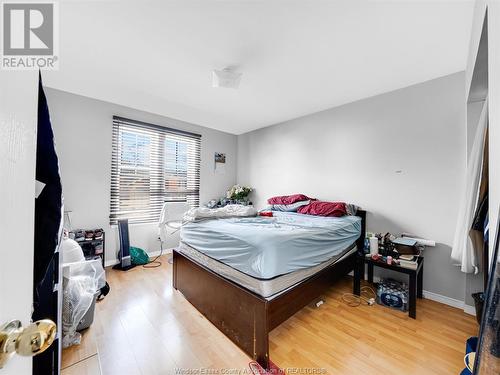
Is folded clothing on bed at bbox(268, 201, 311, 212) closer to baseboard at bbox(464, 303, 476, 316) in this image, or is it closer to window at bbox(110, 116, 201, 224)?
window at bbox(110, 116, 201, 224)

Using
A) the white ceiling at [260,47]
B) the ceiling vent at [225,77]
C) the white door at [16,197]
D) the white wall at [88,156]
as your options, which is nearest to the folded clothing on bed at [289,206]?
the white ceiling at [260,47]

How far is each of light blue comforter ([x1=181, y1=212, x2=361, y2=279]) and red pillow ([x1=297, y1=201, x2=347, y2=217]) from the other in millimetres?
357

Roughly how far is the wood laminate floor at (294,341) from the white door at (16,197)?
131 cm

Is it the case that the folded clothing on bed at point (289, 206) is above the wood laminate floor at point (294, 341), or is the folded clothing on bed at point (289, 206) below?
above

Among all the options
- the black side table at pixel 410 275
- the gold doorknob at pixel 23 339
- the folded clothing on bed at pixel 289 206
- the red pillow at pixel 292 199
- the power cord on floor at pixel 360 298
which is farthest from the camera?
the red pillow at pixel 292 199

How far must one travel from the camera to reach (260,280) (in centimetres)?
148

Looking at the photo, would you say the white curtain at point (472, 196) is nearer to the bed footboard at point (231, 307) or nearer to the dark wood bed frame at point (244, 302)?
the dark wood bed frame at point (244, 302)

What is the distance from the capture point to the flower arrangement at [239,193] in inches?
173

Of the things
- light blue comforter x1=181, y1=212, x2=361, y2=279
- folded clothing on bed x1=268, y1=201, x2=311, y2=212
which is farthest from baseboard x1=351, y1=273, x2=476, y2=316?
folded clothing on bed x1=268, y1=201, x2=311, y2=212

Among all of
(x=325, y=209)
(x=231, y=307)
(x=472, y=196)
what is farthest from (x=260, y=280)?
(x=472, y=196)

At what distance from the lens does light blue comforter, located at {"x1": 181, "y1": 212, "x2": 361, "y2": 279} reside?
1497 millimetres

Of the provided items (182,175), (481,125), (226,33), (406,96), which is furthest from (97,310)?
(406,96)

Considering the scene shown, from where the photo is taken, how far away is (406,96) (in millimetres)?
2535

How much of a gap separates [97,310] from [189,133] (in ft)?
9.82
